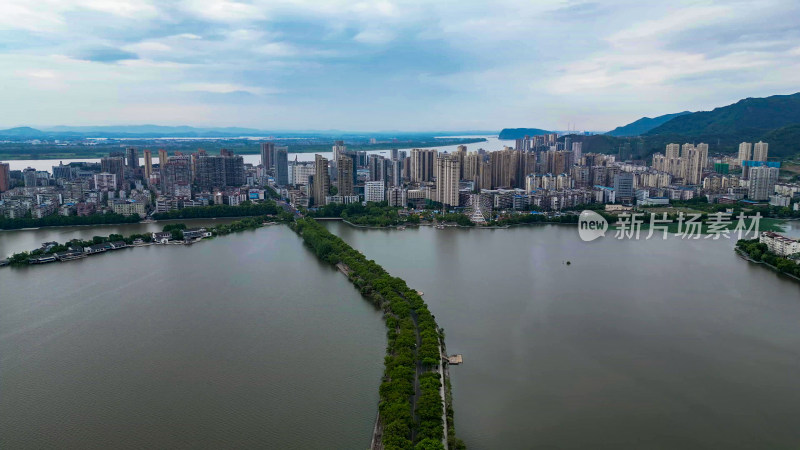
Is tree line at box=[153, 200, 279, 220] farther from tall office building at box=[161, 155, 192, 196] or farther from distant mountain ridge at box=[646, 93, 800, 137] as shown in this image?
distant mountain ridge at box=[646, 93, 800, 137]

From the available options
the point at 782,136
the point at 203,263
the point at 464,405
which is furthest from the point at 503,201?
the point at 782,136

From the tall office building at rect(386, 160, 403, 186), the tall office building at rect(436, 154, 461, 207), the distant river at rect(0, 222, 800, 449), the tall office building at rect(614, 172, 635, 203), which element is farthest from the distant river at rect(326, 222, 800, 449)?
the tall office building at rect(386, 160, 403, 186)

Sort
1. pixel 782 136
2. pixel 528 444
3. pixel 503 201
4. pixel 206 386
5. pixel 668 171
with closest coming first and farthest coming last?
1. pixel 528 444
2. pixel 206 386
3. pixel 503 201
4. pixel 668 171
5. pixel 782 136

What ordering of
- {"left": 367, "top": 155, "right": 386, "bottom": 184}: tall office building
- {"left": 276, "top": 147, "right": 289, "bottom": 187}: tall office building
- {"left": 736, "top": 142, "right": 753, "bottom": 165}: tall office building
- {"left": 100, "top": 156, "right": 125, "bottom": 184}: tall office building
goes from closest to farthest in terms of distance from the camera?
{"left": 100, "top": 156, "right": 125, "bottom": 184}: tall office building
{"left": 367, "top": 155, "right": 386, "bottom": 184}: tall office building
{"left": 276, "top": 147, "right": 289, "bottom": 187}: tall office building
{"left": 736, "top": 142, "right": 753, "bottom": 165}: tall office building

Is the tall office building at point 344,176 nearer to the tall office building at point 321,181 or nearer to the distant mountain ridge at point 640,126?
the tall office building at point 321,181

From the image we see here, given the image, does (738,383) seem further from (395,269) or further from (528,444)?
(395,269)

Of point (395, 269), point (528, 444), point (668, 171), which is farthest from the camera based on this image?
point (668, 171)

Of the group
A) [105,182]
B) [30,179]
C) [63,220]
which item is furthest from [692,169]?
[30,179]
